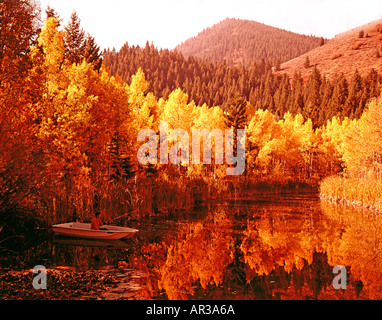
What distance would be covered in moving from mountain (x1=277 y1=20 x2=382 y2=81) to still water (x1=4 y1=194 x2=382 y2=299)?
457 feet

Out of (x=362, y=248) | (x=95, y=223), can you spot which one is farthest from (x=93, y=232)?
(x=362, y=248)

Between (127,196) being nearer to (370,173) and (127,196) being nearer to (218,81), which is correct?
(370,173)

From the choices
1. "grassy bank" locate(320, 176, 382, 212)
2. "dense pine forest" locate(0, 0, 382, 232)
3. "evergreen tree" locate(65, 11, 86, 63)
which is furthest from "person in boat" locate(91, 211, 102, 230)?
"evergreen tree" locate(65, 11, 86, 63)

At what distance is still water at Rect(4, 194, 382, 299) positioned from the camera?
955 cm

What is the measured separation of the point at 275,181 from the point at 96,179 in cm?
2724

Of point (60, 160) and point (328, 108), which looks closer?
point (60, 160)

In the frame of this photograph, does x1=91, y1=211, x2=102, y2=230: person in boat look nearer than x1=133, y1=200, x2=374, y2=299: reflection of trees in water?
No

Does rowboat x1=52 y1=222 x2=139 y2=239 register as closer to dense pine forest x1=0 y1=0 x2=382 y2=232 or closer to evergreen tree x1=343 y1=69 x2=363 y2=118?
dense pine forest x1=0 y1=0 x2=382 y2=232

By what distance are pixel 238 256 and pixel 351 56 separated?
596 ft

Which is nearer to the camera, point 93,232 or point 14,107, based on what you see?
point 14,107

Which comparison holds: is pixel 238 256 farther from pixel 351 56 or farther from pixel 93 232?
pixel 351 56

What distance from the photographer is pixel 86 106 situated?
1914 cm

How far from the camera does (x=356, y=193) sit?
2875cm
